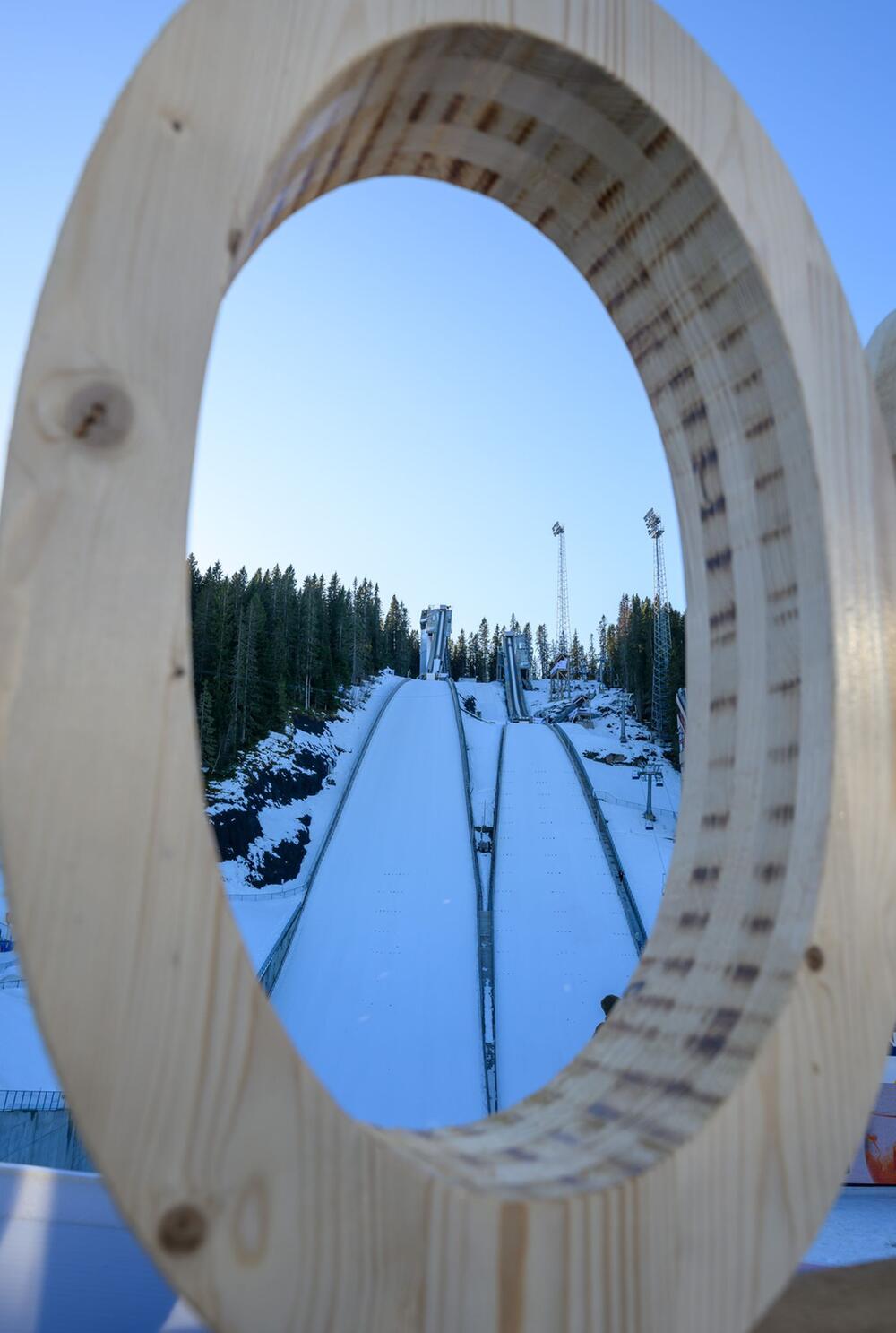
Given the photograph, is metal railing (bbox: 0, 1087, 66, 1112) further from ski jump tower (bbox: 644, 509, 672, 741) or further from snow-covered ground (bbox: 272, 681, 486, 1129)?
ski jump tower (bbox: 644, 509, 672, 741)

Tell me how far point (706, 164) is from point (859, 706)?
76 centimetres

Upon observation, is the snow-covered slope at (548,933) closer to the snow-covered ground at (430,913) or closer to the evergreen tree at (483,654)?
the snow-covered ground at (430,913)

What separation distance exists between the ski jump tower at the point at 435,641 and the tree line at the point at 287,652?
10.3 feet

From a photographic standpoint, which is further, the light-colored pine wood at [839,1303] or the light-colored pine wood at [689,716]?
the light-colored pine wood at [839,1303]

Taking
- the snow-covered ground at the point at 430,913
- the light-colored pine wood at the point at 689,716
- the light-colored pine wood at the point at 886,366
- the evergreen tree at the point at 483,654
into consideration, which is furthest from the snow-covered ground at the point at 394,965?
the evergreen tree at the point at 483,654

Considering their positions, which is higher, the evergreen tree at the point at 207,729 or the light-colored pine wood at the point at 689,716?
the evergreen tree at the point at 207,729

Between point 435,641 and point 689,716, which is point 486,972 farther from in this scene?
point 435,641

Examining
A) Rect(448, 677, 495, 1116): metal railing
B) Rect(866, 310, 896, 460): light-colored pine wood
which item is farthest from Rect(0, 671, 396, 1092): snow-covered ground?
Rect(866, 310, 896, 460): light-colored pine wood

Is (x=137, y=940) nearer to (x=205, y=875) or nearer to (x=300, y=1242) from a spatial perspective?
(x=205, y=875)

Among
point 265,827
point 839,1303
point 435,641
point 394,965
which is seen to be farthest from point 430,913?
point 435,641

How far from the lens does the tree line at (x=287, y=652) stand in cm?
2819

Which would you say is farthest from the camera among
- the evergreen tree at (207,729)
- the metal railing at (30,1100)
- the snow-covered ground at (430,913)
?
the evergreen tree at (207,729)

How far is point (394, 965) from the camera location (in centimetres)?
1588

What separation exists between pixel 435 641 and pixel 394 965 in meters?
36.0
